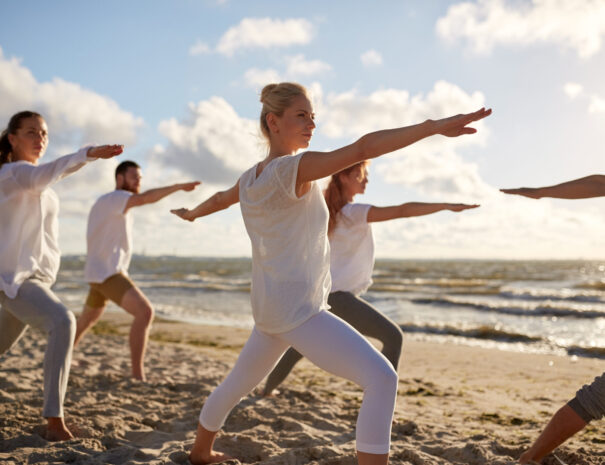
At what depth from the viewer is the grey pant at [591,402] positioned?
8.87 ft

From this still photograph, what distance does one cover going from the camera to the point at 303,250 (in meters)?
2.32

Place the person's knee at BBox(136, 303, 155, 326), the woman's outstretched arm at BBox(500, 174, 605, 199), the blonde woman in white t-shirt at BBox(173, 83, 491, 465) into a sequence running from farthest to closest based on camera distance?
1. the person's knee at BBox(136, 303, 155, 326)
2. the woman's outstretched arm at BBox(500, 174, 605, 199)
3. the blonde woman in white t-shirt at BBox(173, 83, 491, 465)

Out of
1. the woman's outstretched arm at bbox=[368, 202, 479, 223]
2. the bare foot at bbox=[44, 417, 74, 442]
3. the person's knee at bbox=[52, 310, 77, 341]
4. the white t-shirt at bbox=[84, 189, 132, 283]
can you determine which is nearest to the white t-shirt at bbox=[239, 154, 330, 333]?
the woman's outstretched arm at bbox=[368, 202, 479, 223]

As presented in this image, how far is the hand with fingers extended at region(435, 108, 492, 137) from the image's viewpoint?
193cm

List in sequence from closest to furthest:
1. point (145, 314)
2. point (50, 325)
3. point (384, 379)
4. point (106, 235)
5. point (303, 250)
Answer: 1. point (384, 379)
2. point (303, 250)
3. point (50, 325)
4. point (106, 235)
5. point (145, 314)

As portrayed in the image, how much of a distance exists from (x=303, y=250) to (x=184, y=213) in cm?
117

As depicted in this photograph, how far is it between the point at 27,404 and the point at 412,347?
252 inches

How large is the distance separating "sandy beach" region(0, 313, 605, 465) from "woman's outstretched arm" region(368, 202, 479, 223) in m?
1.53

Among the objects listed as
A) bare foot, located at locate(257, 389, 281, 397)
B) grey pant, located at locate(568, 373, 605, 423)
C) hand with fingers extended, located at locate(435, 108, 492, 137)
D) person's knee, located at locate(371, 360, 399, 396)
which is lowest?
bare foot, located at locate(257, 389, 281, 397)

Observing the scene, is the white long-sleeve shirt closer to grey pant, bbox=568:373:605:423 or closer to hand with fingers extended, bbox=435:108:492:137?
hand with fingers extended, bbox=435:108:492:137

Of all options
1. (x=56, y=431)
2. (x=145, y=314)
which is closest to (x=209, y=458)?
(x=56, y=431)

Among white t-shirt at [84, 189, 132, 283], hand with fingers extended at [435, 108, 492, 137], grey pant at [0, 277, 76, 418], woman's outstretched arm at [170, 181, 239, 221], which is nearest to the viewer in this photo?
hand with fingers extended at [435, 108, 492, 137]

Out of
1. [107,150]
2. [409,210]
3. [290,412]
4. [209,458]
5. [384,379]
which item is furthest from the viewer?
[290,412]

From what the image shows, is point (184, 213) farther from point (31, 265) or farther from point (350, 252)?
point (350, 252)
